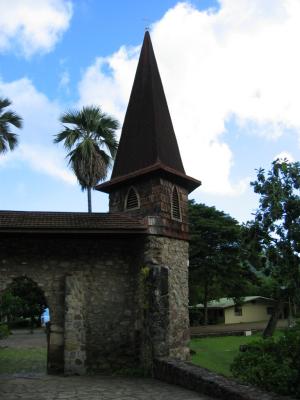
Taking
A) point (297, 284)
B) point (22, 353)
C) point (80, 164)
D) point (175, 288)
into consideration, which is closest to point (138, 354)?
point (175, 288)

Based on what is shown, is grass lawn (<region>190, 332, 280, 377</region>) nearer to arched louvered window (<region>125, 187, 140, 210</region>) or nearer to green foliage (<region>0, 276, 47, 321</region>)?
arched louvered window (<region>125, 187, 140, 210</region>)

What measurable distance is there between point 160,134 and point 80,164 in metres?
7.52

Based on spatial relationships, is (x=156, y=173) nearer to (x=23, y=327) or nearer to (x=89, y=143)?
(x=89, y=143)

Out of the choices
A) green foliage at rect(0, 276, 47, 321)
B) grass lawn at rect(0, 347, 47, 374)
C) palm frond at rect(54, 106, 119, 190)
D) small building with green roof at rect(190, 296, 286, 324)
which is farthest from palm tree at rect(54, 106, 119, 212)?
small building with green roof at rect(190, 296, 286, 324)

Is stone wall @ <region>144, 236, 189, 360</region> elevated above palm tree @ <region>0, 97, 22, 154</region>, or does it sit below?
below

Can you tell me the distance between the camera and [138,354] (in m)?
12.3

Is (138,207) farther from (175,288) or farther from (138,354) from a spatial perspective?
(138,354)

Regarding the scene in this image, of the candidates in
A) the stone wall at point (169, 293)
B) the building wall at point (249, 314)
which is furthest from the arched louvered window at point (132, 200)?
the building wall at point (249, 314)

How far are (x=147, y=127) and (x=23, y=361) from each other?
30.8 feet

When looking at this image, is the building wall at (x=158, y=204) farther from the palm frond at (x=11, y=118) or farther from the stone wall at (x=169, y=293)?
the palm frond at (x=11, y=118)

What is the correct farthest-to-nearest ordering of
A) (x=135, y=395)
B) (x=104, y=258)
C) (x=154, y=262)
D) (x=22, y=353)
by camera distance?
(x=22, y=353) → (x=104, y=258) → (x=154, y=262) → (x=135, y=395)

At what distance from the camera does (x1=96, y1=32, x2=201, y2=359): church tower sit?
11773mm

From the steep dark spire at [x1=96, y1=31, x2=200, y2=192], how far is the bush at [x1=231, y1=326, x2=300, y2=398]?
551 centimetres

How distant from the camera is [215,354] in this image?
21500 millimetres
